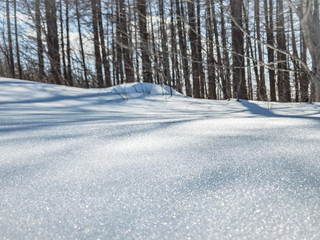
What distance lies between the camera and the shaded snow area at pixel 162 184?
1.54ft

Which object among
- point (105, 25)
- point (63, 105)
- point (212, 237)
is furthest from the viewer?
point (105, 25)

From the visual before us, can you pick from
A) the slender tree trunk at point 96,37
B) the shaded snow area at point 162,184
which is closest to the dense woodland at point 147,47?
the slender tree trunk at point 96,37

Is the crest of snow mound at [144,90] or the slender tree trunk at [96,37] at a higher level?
the slender tree trunk at [96,37]

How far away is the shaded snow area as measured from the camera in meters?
0.47

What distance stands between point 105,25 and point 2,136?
40.6 feet

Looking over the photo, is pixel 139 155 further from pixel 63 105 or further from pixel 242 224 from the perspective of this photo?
pixel 63 105

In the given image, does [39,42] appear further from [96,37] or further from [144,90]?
[144,90]

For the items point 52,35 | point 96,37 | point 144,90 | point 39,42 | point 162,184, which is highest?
point 96,37

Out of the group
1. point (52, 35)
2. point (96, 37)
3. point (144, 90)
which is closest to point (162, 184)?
point (144, 90)

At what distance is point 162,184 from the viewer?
0.64 m

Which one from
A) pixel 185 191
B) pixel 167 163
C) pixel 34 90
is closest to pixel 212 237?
pixel 185 191

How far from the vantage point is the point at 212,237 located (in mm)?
437

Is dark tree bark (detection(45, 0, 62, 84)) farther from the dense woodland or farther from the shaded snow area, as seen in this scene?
the shaded snow area

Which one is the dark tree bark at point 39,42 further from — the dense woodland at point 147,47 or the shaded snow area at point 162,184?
the shaded snow area at point 162,184
